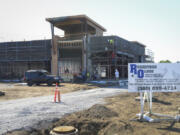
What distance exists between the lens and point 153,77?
7.40 m

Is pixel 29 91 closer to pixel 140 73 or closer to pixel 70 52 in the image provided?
pixel 140 73

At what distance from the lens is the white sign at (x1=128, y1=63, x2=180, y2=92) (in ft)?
24.1

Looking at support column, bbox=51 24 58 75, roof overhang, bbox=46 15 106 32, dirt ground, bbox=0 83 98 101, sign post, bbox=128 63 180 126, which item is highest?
roof overhang, bbox=46 15 106 32

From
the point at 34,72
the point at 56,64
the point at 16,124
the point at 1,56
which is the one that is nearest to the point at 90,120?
the point at 16,124

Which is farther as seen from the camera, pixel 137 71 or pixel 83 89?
pixel 83 89

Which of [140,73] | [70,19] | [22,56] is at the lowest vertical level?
[140,73]

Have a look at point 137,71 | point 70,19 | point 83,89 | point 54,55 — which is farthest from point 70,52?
point 137,71

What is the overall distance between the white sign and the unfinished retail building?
20.5 meters

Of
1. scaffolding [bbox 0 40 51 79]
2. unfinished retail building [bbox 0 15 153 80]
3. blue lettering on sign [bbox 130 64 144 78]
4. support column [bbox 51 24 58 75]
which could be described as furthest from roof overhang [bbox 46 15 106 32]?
blue lettering on sign [bbox 130 64 144 78]

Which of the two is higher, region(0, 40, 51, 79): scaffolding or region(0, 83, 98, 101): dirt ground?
region(0, 40, 51, 79): scaffolding

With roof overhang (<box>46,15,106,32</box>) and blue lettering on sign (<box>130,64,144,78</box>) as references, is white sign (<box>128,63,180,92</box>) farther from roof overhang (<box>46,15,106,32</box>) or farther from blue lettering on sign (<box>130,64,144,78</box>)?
roof overhang (<box>46,15,106,32</box>)

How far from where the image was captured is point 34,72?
81.4 ft

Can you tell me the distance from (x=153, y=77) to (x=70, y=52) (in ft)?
98.0

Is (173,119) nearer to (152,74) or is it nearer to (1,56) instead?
(152,74)
